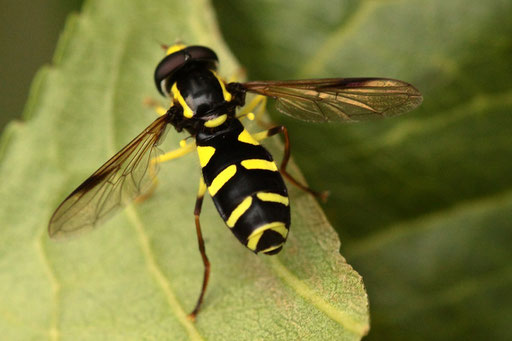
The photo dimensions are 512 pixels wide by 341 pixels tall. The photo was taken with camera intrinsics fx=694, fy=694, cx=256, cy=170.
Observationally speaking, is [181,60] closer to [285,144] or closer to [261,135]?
[261,135]

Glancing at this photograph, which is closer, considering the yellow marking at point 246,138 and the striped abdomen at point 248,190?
the striped abdomen at point 248,190

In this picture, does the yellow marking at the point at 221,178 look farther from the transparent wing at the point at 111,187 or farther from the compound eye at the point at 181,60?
the compound eye at the point at 181,60

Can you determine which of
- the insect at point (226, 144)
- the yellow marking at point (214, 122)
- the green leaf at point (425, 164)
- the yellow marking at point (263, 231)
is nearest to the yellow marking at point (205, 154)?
the insect at point (226, 144)

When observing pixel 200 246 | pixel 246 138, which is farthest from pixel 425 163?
pixel 200 246

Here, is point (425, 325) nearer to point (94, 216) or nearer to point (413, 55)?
point (413, 55)

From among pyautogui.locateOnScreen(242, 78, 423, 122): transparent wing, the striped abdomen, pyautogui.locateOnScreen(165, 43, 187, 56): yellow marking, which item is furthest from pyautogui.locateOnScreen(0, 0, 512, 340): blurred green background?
pyautogui.locateOnScreen(165, 43, 187, 56): yellow marking

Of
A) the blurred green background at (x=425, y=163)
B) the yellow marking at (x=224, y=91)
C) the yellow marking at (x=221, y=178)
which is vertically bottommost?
the blurred green background at (x=425, y=163)

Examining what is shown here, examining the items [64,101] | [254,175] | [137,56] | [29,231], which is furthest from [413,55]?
[29,231]

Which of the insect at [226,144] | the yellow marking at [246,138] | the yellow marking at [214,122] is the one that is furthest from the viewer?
the yellow marking at [214,122]

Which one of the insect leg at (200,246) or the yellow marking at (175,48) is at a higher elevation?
the yellow marking at (175,48)
